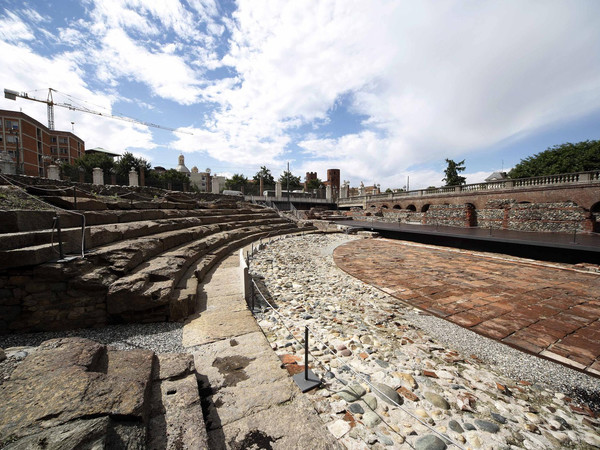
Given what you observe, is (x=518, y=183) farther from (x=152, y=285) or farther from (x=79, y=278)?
(x=79, y=278)

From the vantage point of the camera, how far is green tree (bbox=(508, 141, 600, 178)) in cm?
2944

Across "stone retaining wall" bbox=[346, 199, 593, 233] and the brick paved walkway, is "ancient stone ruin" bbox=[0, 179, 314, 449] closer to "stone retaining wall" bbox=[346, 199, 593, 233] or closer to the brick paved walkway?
the brick paved walkway

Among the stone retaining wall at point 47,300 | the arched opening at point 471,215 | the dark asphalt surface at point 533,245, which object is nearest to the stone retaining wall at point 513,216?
the arched opening at point 471,215

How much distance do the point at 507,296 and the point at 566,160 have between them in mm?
40928

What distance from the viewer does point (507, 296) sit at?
4.85 meters

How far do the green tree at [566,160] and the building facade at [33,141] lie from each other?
73137 millimetres

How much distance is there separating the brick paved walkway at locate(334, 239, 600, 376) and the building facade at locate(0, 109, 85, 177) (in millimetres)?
52505

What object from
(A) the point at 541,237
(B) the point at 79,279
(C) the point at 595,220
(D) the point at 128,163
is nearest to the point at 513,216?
(C) the point at 595,220

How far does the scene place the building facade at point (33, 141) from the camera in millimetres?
41875

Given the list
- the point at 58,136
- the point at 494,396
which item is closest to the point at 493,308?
the point at 494,396

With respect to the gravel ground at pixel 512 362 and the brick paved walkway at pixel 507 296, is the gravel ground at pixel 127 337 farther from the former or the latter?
the brick paved walkway at pixel 507 296

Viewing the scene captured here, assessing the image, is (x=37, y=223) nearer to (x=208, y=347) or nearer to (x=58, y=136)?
(x=208, y=347)

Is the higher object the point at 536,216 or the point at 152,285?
the point at 536,216

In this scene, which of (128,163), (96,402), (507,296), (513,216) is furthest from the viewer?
(128,163)
